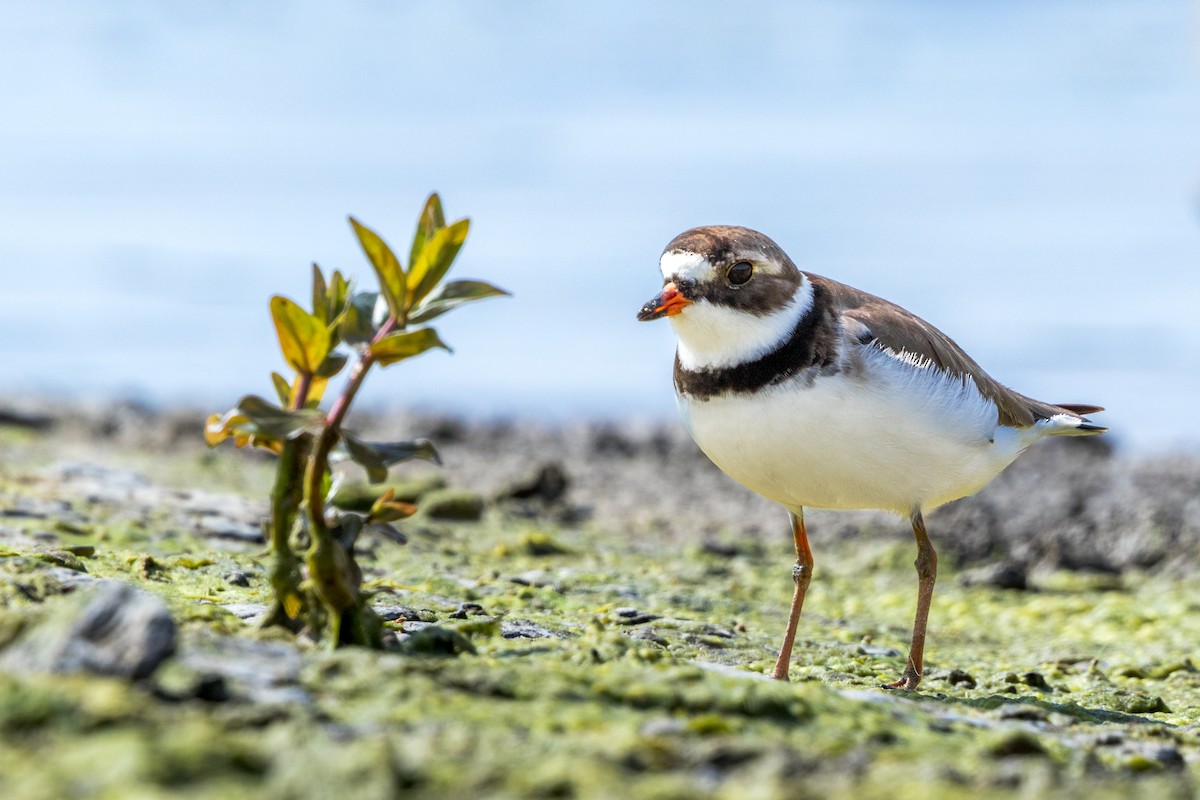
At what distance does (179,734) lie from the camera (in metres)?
2.26

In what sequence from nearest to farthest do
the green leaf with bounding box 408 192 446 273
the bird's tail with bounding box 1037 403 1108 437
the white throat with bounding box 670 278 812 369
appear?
1. the green leaf with bounding box 408 192 446 273
2. the white throat with bounding box 670 278 812 369
3. the bird's tail with bounding box 1037 403 1108 437

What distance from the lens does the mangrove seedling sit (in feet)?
10.2

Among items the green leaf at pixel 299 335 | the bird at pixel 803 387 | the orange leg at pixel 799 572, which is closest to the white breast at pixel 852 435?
the bird at pixel 803 387

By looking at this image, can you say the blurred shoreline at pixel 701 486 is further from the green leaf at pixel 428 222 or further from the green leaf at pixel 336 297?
the green leaf at pixel 428 222

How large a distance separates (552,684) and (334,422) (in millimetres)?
831

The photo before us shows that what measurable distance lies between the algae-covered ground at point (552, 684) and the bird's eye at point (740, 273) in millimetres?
1291

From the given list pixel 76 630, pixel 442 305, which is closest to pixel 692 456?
pixel 442 305

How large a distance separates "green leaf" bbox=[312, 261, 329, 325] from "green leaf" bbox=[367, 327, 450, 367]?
23 cm

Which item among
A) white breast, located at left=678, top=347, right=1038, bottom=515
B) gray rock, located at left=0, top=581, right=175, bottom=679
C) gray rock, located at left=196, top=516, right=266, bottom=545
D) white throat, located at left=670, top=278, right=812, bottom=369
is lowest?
gray rock, located at left=196, top=516, right=266, bottom=545

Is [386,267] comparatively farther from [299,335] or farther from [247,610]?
[247,610]

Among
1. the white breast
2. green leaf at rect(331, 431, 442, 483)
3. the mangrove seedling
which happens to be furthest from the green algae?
the white breast

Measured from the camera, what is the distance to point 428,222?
3.33 meters

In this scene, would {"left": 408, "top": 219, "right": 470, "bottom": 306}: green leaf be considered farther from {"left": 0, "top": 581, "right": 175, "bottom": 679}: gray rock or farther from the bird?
the bird

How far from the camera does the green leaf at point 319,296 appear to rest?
3338mm
